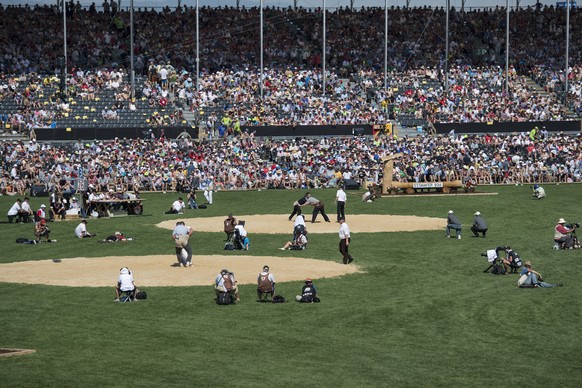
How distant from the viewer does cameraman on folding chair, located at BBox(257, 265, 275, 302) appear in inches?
1073

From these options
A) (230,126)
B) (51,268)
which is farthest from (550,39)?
(51,268)

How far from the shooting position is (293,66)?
79.2 meters

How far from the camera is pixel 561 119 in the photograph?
74312mm

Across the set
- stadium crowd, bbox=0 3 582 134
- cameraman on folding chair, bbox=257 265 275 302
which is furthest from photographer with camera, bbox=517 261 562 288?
stadium crowd, bbox=0 3 582 134

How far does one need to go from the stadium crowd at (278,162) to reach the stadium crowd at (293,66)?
3880 millimetres

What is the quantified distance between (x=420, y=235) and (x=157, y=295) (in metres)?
16.1

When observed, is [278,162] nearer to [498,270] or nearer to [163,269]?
[163,269]

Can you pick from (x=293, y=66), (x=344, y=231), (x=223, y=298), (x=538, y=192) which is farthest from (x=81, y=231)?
(x=293, y=66)

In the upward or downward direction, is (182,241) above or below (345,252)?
above

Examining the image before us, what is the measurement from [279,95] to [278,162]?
9991 millimetres

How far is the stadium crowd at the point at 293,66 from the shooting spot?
71.5 meters

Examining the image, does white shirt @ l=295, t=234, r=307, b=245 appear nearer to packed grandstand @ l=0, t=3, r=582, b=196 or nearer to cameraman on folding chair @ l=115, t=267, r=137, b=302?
cameraman on folding chair @ l=115, t=267, r=137, b=302

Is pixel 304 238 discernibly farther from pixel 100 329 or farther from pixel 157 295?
pixel 100 329

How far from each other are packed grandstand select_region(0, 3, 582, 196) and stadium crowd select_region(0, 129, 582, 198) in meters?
0.12
